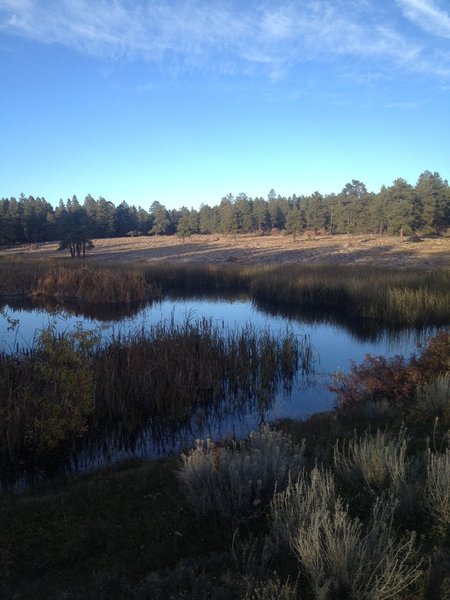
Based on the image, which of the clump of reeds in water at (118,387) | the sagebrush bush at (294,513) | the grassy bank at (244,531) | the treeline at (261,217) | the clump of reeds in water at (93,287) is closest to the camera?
the grassy bank at (244,531)

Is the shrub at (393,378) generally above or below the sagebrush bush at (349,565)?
below

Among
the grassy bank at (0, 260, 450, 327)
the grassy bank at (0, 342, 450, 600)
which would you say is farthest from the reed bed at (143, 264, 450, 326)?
the grassy bank at (0, 342, 450, 600)

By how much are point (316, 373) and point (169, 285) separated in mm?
24169

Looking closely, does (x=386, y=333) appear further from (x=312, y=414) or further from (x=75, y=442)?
(x=75, y=442)

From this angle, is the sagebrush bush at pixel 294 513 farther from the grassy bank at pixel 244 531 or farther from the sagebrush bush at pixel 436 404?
the sagebrush bush at pixel 436 404

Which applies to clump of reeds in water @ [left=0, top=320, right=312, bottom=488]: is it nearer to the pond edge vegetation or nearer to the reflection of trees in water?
the pond edge vegetation

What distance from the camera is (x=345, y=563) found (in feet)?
10.4

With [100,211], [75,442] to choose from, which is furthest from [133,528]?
[100,211]

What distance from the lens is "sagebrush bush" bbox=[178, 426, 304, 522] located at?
15.1ft

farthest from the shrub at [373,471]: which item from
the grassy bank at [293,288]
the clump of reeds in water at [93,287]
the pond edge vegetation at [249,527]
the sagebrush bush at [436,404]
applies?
the clump of reeds in water at [93,287]

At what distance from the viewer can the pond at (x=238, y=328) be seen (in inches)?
336

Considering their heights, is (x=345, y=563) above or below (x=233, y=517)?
above

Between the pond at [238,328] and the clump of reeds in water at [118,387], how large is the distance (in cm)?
19

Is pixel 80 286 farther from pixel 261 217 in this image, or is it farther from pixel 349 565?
pixel 261 217
